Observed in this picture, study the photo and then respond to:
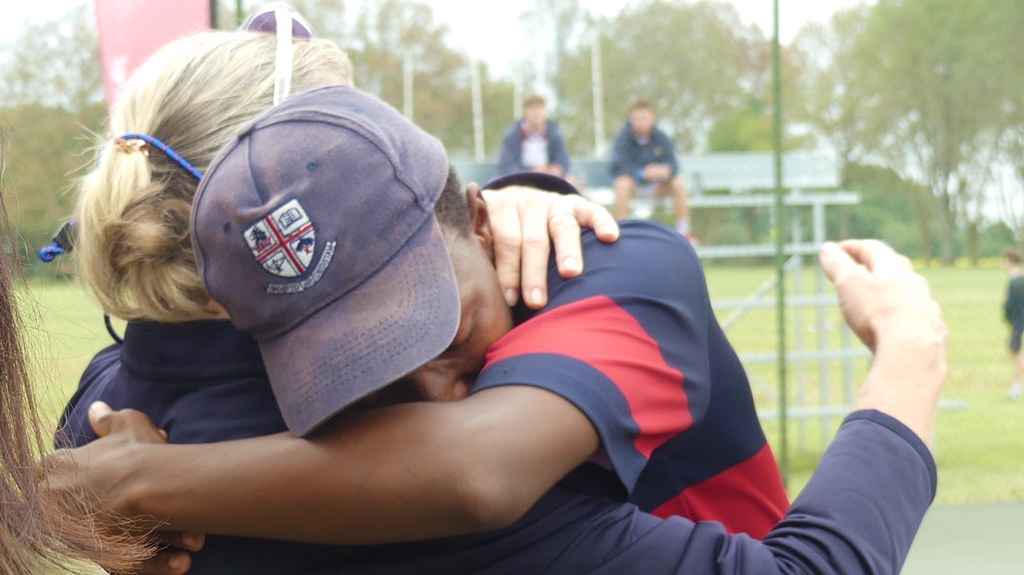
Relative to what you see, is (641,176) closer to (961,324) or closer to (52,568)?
(961,324)

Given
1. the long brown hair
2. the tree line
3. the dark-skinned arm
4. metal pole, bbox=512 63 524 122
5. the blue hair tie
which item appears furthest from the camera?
metal pole, bbox=512 63 524 122

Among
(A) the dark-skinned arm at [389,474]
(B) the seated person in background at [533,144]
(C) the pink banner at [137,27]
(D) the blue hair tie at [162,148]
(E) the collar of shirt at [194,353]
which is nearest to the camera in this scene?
(A) the dark-skinned arm at [389,474]

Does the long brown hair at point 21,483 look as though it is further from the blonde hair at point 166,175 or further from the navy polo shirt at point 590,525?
the blonde hair at point 166,175

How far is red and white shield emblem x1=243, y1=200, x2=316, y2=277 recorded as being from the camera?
3.74 feet

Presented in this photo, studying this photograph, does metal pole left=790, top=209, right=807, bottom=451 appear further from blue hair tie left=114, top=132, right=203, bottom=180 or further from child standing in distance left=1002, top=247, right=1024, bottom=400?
blue hair tie left=114, top=132, right=203, bottom=180

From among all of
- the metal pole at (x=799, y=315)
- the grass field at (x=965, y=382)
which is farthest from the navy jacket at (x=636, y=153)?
the metal pole at (x=799, y=315)

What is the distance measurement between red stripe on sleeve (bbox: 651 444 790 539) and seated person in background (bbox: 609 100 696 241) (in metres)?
9.35

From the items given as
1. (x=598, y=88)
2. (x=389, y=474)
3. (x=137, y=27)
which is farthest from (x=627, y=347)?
(x=598, y=88)

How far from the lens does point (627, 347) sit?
1.23 meters

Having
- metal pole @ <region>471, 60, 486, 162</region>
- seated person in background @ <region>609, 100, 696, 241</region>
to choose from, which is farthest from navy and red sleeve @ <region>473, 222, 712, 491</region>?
metal pole @ <region>471, 60, 486, 162</region>

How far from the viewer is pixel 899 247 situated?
761 cm

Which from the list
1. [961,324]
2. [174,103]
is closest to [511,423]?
[174,103]

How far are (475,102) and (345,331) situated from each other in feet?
43.7

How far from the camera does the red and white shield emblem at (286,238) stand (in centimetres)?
114
